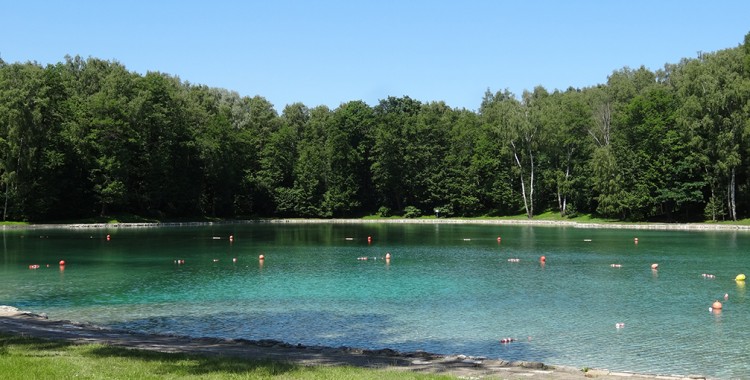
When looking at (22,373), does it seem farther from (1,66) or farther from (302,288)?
(1,66)

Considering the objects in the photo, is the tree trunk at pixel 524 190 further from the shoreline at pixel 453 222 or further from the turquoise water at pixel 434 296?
the turquoise water at pixel 434 296

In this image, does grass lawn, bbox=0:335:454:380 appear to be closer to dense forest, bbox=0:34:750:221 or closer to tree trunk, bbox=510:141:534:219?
dense forest, bbox=0:34:750:221

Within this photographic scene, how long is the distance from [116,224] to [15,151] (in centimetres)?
1501

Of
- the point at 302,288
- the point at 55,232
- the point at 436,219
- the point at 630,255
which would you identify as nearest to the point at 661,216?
the point at 436,219

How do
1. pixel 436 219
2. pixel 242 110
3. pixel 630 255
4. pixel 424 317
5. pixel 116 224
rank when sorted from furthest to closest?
pixel 242 110 < pixel 436 219 < pixel 116 224 < pixel 630 255 < pixel 424 317

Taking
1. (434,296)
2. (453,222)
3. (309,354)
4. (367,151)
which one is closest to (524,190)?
(453,222)

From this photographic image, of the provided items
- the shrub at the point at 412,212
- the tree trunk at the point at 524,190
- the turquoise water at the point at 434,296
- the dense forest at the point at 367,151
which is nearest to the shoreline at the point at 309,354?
the turquoise water at the point at 434,296

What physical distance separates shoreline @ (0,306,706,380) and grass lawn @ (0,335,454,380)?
4.16 ft

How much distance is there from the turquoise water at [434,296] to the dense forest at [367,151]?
86.2 feet

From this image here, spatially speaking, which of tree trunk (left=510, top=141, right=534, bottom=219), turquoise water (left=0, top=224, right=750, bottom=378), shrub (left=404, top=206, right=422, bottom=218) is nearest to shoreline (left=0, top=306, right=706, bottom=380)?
turquoise water (left=0, top=224, right=750, bottom=378)

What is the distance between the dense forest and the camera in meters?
80.6

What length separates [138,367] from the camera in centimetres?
1238

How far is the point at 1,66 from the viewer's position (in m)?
91.8

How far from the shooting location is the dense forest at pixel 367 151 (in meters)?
80.6
